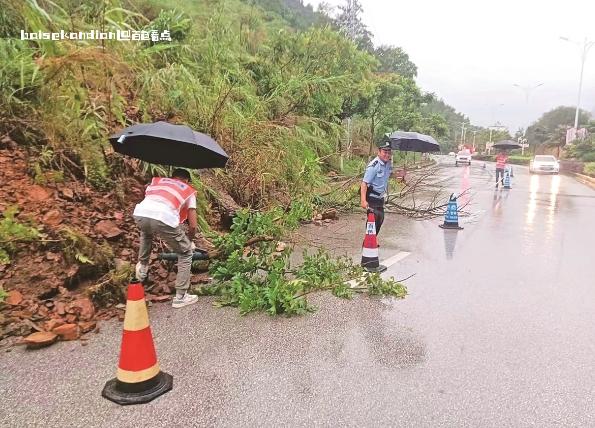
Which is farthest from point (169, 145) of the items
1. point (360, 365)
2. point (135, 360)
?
point (360, 365)

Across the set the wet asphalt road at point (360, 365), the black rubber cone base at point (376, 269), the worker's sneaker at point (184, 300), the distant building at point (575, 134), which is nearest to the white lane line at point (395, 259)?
the black rubber cone base at point (376, 269)

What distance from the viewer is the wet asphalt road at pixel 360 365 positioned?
8.77 feet

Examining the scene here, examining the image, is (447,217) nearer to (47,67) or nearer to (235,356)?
(235,356)

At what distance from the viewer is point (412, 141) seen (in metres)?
12.1

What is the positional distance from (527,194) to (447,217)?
9.41m

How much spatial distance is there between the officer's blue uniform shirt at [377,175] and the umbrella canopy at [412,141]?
18.5 ft

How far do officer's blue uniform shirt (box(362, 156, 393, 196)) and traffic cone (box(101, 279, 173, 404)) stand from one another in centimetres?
394

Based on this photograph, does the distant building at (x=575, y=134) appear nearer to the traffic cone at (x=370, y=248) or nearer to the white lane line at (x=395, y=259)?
the white lane line at (x=395, y=259)

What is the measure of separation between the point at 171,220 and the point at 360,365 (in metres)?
2.09

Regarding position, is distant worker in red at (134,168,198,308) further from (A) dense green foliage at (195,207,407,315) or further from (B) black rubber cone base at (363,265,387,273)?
(B) black rubber cone base at (363,265,387,273)

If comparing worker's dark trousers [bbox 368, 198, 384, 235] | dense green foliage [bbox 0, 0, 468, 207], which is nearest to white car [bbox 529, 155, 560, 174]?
dense green foliage [bbox 0, 0, 468, 207]

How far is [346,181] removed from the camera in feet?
35.4

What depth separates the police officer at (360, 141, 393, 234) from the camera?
600 centimetres

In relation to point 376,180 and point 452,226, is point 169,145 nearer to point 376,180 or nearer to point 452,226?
point 376,180
